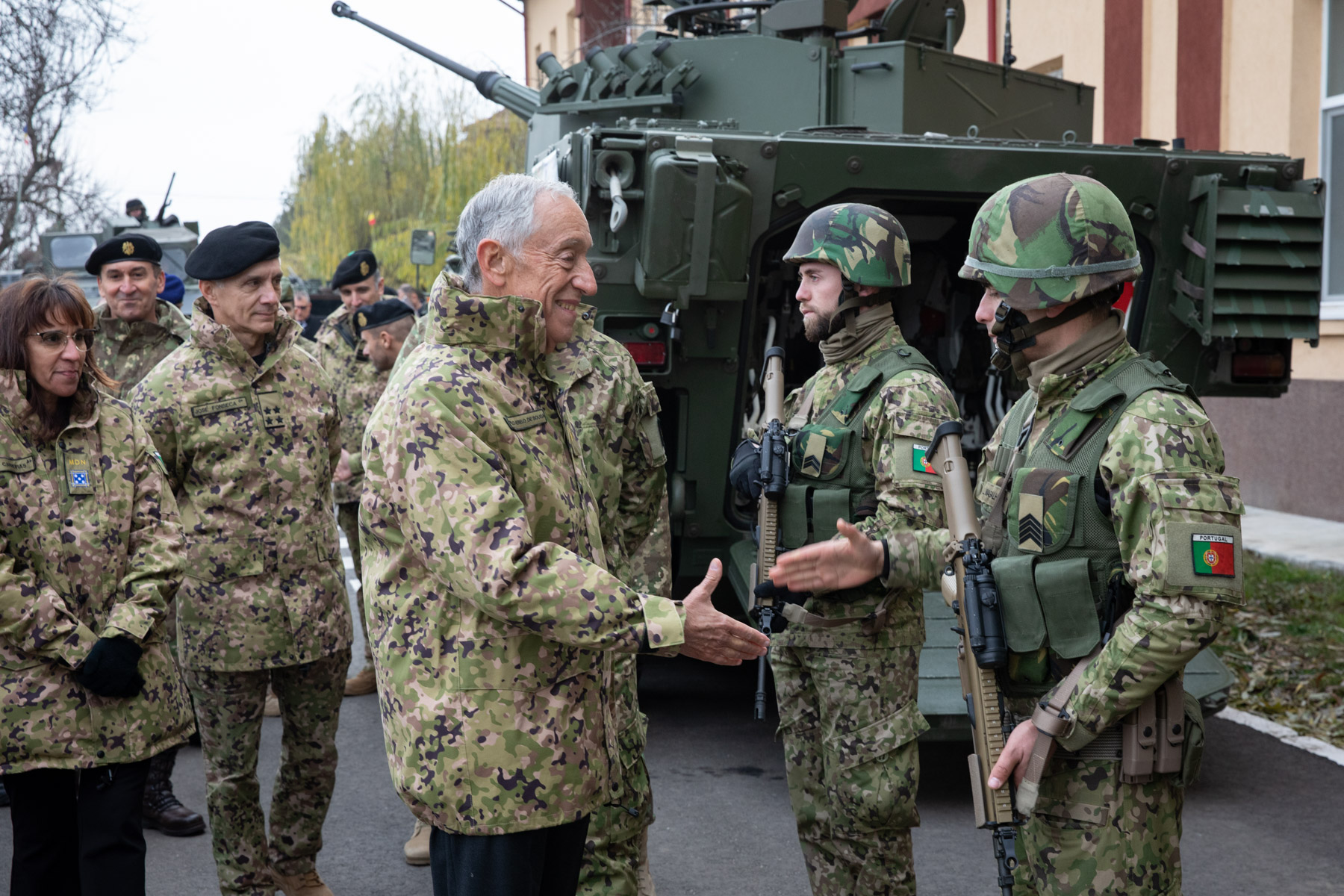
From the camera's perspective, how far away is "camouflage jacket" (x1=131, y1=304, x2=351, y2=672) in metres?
3.85

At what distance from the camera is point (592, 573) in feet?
7.20

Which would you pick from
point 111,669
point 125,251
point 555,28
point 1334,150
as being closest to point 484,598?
point 111,669

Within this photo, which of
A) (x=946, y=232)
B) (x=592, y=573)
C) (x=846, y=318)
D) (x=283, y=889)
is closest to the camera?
(x=592, y=573)

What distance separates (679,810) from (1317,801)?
2.41 metres

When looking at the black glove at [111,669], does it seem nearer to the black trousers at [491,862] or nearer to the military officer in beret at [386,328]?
the black trousers at [491,862]

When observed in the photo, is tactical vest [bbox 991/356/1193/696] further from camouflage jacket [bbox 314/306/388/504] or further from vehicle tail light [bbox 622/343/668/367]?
camouflage jacket [bbox 314/306/388/504]

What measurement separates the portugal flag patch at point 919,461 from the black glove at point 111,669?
201 cm

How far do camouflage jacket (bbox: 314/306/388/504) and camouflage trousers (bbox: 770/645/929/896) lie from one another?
3.49 m

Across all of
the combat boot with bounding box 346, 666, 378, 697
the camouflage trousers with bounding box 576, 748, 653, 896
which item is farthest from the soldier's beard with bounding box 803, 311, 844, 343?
the combat boot with bounding box 346, 666, 378, 697

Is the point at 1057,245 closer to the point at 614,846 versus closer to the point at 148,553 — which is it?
the point at 614,846

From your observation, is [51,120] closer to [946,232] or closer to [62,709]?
[946,232]

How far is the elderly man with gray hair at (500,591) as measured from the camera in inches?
85.8

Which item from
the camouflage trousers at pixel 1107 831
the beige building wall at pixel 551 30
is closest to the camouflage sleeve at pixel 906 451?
the camouflage trousers at pixel 1107 831

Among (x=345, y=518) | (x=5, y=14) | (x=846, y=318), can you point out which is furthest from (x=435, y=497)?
(x=5, y=14)
